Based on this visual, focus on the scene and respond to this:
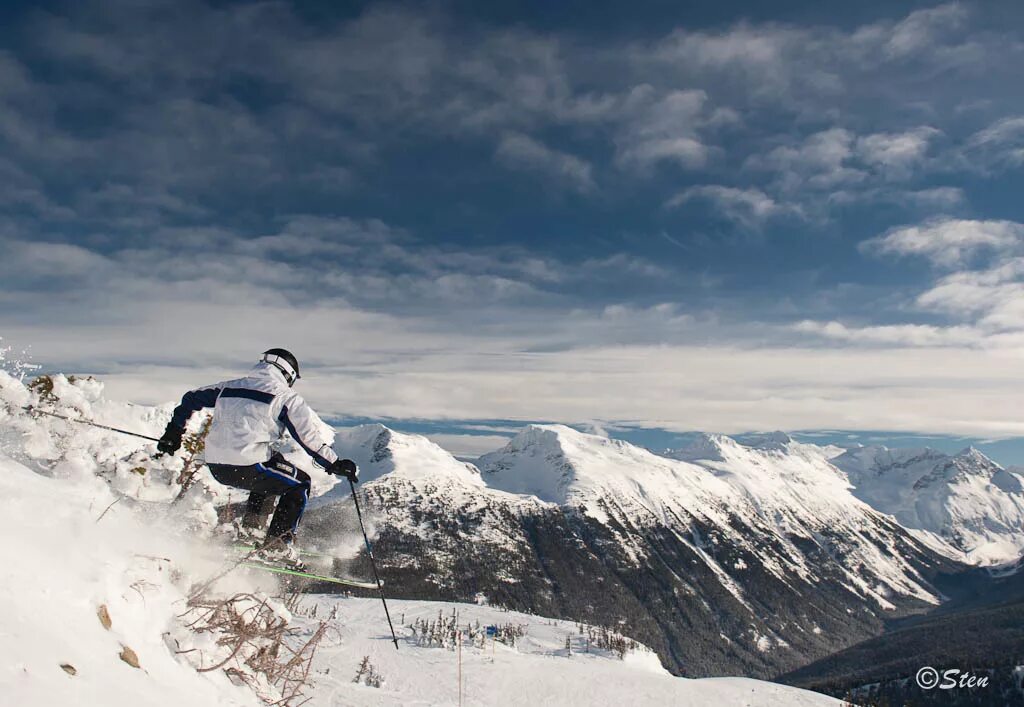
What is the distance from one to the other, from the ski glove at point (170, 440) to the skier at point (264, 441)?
13 mm

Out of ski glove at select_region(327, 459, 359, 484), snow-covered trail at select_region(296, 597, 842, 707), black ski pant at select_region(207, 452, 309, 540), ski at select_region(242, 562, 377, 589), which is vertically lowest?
snow-covered trail at select_region(296, 597, 842, 707)

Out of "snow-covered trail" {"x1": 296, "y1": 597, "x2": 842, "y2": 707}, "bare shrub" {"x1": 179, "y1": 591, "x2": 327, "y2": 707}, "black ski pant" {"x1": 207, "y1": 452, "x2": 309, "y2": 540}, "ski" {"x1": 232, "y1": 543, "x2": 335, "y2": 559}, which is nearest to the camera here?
"bare shrub" {"x1": 179, "y1": 591, "x2": 327, "y2": 707}

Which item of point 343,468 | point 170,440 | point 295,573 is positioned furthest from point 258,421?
point 295,573

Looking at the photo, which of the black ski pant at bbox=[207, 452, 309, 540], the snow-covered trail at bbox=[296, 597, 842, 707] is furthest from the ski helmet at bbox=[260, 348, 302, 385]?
the snow-covered trail at bbox=[296, 597, 842, 707]

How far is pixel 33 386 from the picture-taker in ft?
39.0

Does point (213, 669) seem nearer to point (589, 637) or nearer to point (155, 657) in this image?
point (155, 657)

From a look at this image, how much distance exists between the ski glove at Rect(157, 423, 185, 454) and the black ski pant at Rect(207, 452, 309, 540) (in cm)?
83

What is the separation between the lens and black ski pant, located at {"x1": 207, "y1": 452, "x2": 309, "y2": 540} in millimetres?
8430

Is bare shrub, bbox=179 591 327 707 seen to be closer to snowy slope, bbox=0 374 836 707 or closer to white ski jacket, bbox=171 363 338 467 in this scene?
snowy slope, bbox=0 374 836 707

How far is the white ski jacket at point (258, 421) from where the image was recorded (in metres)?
8.23

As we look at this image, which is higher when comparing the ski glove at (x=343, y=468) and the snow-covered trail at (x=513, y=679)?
the ski glove at (x=343, y=468)

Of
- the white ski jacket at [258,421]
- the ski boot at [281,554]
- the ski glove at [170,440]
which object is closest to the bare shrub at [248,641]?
the ski boot at [281,554]

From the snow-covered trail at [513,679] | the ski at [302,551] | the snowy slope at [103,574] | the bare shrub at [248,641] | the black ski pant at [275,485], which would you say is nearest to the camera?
the snowy slope at [103,574]

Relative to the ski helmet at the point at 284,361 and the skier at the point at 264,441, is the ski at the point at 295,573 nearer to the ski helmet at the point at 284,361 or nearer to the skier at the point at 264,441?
the skier at the point at 264,441
